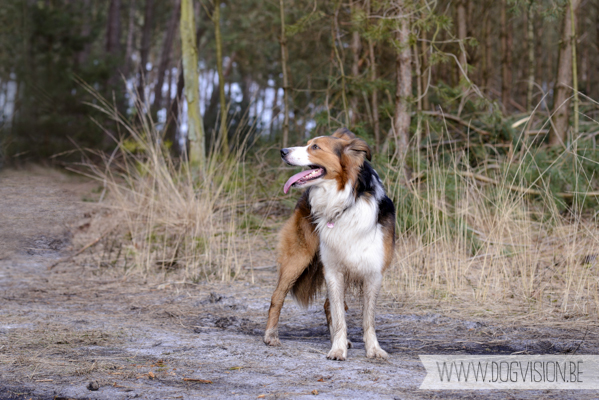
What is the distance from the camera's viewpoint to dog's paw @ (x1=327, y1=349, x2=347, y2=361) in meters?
3.50

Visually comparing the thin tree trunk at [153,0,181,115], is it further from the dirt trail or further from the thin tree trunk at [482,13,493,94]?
the dirt trail

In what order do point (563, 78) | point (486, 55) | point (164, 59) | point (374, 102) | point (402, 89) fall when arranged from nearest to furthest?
point (402, 89), point (563, 78), point (374, 102), point (486, 55), point (164, 59)

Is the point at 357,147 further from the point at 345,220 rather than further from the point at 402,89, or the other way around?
the point at 402,89

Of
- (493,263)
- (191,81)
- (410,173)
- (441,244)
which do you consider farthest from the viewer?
(191,81)

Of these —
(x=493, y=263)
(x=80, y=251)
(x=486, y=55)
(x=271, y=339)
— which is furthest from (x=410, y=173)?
(x=486, y=55)

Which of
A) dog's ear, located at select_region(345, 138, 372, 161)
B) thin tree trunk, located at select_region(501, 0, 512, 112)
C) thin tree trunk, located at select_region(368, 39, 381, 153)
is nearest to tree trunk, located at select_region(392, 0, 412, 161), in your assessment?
thin tree trunk, located at select_region(368, 39, 381, 153)

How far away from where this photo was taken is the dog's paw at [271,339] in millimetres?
3825

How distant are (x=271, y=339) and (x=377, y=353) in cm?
76

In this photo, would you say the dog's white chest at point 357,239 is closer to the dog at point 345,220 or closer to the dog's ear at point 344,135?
the dog at point 345,220

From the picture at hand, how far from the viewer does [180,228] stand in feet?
21.8

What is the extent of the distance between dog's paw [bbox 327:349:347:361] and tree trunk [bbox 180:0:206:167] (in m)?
5.47

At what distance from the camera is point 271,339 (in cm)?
385

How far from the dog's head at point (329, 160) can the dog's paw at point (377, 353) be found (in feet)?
3.54

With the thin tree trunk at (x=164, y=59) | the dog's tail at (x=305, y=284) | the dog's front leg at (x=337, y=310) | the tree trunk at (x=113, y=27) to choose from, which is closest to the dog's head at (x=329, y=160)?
the dog's front leg at (x=337, y=310)
